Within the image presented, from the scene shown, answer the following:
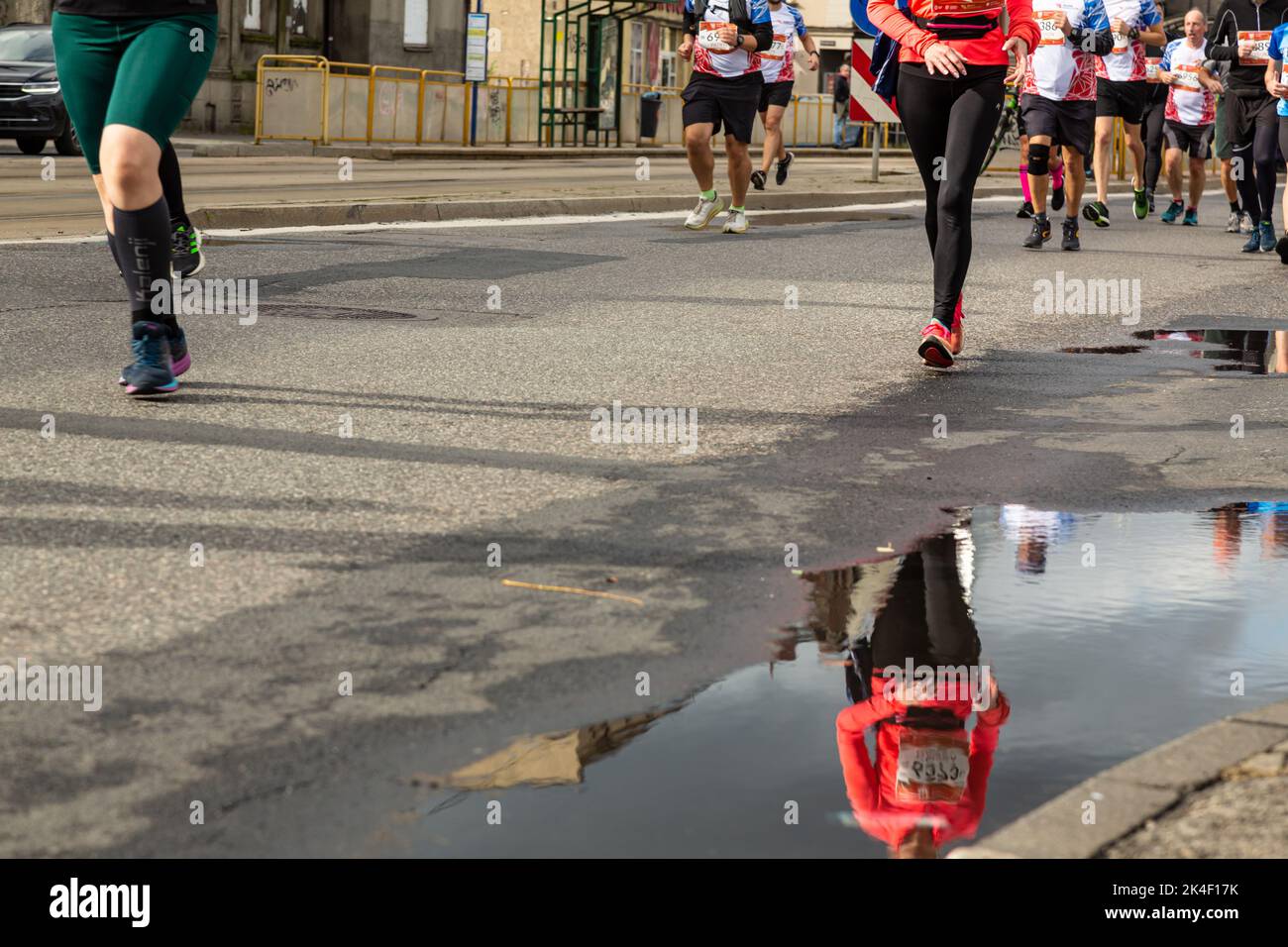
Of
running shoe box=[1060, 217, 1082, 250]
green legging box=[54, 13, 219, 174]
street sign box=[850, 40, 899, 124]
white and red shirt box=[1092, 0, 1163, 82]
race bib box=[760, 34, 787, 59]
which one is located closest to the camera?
green legging box=[54, 13, 219, 174]

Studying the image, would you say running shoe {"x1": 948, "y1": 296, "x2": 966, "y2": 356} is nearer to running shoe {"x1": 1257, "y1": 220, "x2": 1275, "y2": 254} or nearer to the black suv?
running shoe {"x1": 1257, "y1": 220, "x2": 1275, "y2": 254}

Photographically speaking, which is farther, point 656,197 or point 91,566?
point 656,197

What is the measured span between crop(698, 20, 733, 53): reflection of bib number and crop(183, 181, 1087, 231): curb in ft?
9.42

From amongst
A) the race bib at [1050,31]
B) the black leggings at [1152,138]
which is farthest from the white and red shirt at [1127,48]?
the black leggings at [1152,138]

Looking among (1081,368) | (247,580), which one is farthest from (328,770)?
(1081,368)

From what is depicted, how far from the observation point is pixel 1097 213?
17.0 metres

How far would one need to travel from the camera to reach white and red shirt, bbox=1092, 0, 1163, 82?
16125 mm

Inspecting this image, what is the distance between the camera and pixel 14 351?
755 cm

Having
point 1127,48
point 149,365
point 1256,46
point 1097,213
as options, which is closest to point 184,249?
point 149,365

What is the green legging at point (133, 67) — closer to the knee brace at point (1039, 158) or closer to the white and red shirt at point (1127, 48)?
the knee brace at point (1039, 158)

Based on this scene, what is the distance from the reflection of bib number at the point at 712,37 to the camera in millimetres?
14258

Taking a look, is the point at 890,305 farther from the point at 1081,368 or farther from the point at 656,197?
the point at 656,197

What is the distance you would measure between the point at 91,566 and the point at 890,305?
691 cm

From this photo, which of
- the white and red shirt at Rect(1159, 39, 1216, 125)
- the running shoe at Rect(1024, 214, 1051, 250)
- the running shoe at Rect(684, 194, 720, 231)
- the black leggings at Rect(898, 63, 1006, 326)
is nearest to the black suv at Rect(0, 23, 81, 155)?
the running shoe at Rect(684, 194, 720, 231)
